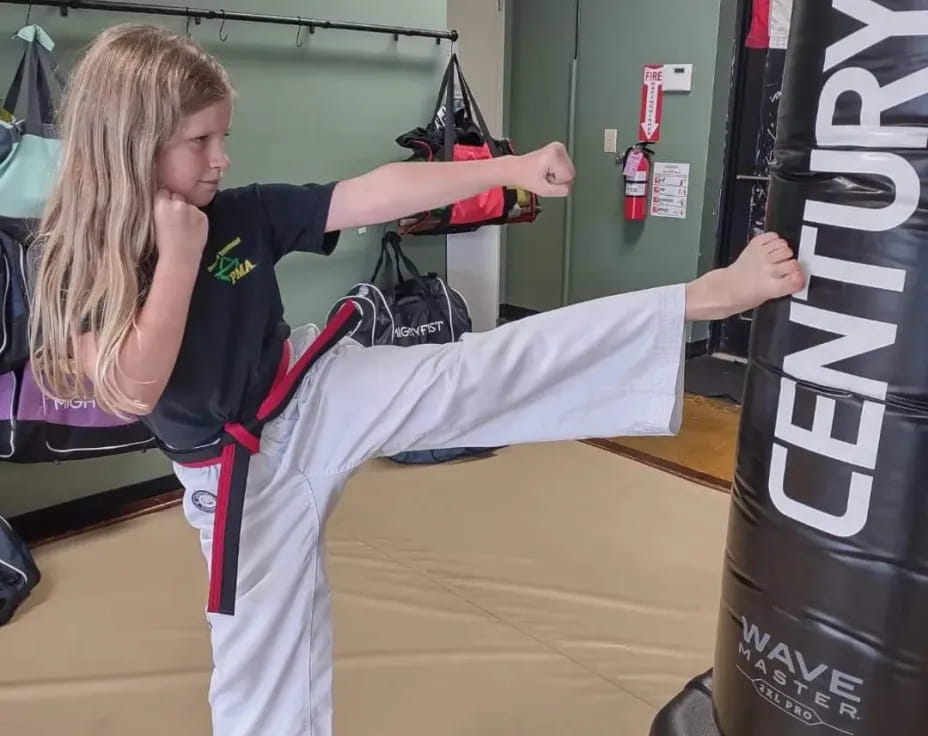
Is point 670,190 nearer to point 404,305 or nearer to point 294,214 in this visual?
point 404,305

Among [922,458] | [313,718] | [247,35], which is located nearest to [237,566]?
[313,718]

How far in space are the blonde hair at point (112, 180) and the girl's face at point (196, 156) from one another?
1cm

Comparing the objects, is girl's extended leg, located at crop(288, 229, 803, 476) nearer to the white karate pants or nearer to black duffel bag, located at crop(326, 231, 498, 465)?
the white karate pants

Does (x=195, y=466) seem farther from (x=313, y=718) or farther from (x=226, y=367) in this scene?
(x=313, y=718)

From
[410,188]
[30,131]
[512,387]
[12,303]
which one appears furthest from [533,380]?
[30,131]

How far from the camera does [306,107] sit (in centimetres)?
287

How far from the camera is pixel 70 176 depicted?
1.27m

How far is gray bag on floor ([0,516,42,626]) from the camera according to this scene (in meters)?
2.12

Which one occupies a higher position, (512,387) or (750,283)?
(750,283)

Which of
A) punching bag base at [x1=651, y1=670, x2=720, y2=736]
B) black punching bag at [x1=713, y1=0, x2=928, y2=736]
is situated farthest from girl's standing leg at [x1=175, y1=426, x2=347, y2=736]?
black punching bag at [x1=713, y1=0, x2=928, y2=736]

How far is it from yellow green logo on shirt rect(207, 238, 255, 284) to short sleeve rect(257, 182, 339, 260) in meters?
0.08

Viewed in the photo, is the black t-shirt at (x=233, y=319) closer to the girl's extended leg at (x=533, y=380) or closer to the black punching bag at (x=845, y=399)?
the girl's extended leg at (x=533, y=380)

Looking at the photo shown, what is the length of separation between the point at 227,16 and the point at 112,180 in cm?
153

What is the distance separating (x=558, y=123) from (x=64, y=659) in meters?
3.58
